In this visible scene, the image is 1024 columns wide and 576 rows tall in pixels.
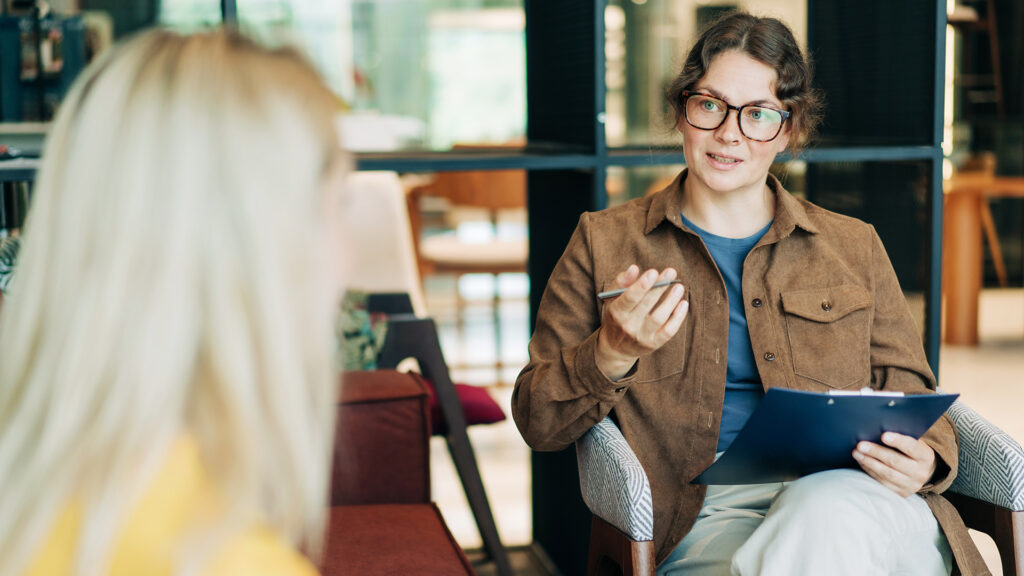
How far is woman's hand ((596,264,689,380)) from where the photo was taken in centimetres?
150

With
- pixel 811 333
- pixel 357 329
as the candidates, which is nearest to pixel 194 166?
pixel 811 333

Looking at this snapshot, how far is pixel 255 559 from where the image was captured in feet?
2.28

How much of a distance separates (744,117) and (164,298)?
4.29ft

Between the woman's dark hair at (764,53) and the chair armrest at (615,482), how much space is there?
2.01 feet

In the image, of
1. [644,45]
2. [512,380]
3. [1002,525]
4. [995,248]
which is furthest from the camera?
[995,248]

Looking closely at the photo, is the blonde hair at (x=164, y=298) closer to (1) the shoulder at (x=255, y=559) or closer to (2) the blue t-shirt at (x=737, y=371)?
(1) the shoulder at (x=255, y=559)

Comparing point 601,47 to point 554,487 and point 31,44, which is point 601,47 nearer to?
point 554,487

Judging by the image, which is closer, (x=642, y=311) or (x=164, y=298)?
(x=164, y=298)

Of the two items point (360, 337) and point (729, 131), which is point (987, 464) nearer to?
point (729, 131)

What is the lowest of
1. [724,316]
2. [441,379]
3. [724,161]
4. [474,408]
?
[474,408]

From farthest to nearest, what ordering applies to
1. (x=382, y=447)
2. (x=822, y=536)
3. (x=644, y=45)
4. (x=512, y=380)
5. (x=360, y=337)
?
(x=644, y=45) → (x=512, y=380) → (x=360, y=337) → (x=382, y=447) → (x=822, y=536)

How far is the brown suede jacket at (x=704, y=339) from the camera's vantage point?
1.76 metres

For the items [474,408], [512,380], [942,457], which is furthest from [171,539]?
[512,380]

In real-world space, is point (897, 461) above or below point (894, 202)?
below
